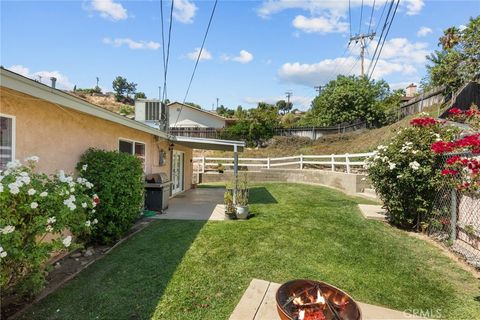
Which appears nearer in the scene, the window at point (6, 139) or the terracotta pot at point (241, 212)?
the window at point (6, 139)

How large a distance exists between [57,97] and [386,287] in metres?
5.20

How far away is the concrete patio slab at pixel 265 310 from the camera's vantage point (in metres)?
3.16

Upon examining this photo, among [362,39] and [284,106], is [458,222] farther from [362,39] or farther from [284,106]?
[284,106]

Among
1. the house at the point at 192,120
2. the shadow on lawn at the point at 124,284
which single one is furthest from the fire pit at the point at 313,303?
the house at the point at 192,120

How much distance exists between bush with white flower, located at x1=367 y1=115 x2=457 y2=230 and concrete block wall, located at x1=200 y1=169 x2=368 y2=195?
4.26 meters

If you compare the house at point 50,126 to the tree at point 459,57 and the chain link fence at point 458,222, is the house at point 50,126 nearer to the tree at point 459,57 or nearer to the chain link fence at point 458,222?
the chain link fence at point 458,222

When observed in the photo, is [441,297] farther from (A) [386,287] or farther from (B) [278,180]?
(B) [278,180]

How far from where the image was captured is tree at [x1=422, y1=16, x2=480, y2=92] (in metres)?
15.4

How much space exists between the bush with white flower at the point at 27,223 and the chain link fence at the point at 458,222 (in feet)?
19.1

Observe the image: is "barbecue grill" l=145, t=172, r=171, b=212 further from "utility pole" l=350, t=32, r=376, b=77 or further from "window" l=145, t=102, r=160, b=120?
"utility pole" l=350, t=32, r=376, b=77

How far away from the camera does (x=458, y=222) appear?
5125 mm

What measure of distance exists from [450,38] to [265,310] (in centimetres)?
1922

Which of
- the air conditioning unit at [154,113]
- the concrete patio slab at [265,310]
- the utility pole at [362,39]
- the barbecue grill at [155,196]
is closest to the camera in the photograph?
the concrete patio slab at [265,310]

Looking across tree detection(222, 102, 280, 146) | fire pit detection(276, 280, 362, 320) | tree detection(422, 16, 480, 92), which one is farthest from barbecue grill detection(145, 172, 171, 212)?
tree detection(422, 16, 480, 92)
